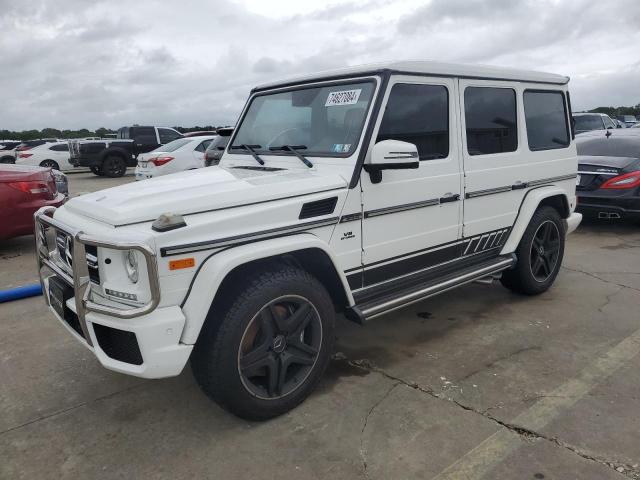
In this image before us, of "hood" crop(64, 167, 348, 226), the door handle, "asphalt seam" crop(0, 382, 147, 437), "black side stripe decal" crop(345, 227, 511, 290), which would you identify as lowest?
"asphalt seam" crop(0, 382, 147, 437)

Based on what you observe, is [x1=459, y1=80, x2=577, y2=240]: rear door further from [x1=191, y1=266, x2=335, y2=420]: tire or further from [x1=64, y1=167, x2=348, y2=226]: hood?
[x1=191, y1=266, x2=335, y2=420]: tire

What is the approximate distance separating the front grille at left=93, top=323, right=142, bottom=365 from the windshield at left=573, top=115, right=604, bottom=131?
17.2 meters

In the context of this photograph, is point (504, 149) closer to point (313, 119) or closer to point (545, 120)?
point (545, 120)

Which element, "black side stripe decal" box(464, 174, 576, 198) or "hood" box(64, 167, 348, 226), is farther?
"black side stripe decal" box(464, 174, 576, 198)

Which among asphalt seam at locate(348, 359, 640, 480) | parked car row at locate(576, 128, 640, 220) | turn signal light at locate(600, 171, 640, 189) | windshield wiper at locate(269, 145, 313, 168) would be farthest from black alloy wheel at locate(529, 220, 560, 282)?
Result: turn signal light at locate(600, 171, 640, 189)

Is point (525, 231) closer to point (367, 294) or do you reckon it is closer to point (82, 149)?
point (367, 294)

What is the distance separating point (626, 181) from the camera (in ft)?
24.5

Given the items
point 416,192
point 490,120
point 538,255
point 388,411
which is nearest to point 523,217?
point 538,255

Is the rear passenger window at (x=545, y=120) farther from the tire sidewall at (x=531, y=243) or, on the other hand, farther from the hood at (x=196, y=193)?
the hood at (x=196, y=193)

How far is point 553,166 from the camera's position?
4855mm

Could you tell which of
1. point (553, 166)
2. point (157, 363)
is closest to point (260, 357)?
point (157, 363)

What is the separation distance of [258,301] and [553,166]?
340cm

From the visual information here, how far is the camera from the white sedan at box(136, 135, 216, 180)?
12180mm

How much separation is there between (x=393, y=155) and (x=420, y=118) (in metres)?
0.70
